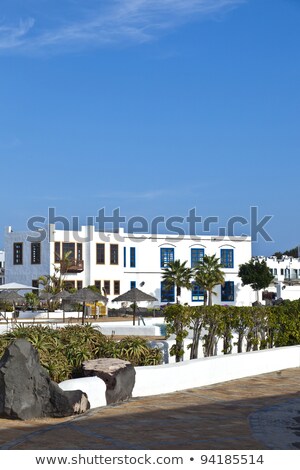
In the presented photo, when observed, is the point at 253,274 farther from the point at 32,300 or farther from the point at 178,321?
the point at 178,321

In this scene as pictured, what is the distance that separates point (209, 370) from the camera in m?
14.2

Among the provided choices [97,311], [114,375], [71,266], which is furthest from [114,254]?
[114,375]

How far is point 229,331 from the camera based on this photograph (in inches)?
687

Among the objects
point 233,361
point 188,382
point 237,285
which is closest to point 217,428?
point 188,382

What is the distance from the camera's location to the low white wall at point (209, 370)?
12.6m

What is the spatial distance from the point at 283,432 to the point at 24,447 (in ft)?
10.6

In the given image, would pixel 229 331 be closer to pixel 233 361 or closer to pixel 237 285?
pixel 233 361

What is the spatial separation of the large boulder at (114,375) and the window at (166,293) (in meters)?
46.0

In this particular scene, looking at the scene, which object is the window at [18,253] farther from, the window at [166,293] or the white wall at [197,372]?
the white wall at [197,372]

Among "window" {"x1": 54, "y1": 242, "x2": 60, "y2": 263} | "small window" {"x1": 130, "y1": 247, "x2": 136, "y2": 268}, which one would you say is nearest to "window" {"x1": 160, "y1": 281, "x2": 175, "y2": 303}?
"small window" {"x1": 130, "y1": 247, "x2": 136, "y2": 268}

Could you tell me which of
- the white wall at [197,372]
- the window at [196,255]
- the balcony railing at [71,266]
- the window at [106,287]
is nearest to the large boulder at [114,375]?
the white wall at [197,372]

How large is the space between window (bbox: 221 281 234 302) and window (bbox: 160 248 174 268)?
4965mm

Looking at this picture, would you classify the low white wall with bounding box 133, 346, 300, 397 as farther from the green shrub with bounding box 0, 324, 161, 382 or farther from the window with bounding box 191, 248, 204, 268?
the window with bounding box 191, 248, 204, 268

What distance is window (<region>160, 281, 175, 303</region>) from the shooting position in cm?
5834
